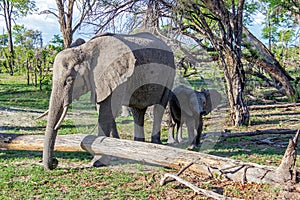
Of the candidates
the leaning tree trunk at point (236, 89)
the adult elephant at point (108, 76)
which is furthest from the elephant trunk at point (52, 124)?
the leaning tree trunk at point (236, 89)

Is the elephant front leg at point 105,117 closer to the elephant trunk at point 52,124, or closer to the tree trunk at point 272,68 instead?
the elephant trunk at point 52,124

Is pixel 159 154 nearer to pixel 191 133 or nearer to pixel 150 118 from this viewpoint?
pixel 191 133

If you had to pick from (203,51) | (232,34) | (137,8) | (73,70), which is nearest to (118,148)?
(73,70)

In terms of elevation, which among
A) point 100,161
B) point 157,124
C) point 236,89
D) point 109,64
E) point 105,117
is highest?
point 109,64

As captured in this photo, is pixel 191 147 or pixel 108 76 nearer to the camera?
pixel 108 76

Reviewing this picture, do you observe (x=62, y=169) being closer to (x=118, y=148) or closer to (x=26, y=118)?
(x=118, y=148)

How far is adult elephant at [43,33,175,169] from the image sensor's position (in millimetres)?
5293

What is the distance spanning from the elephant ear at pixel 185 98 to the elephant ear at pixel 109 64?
154 centimetres

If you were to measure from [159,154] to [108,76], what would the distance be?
1.47 metres

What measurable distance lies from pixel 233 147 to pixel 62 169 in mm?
3465

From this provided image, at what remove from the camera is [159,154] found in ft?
17.3

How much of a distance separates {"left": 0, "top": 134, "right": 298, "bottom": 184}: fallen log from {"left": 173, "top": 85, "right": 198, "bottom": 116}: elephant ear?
1758 millimetres

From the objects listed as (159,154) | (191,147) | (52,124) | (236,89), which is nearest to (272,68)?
(236,89)

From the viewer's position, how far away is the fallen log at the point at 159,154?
454cm
